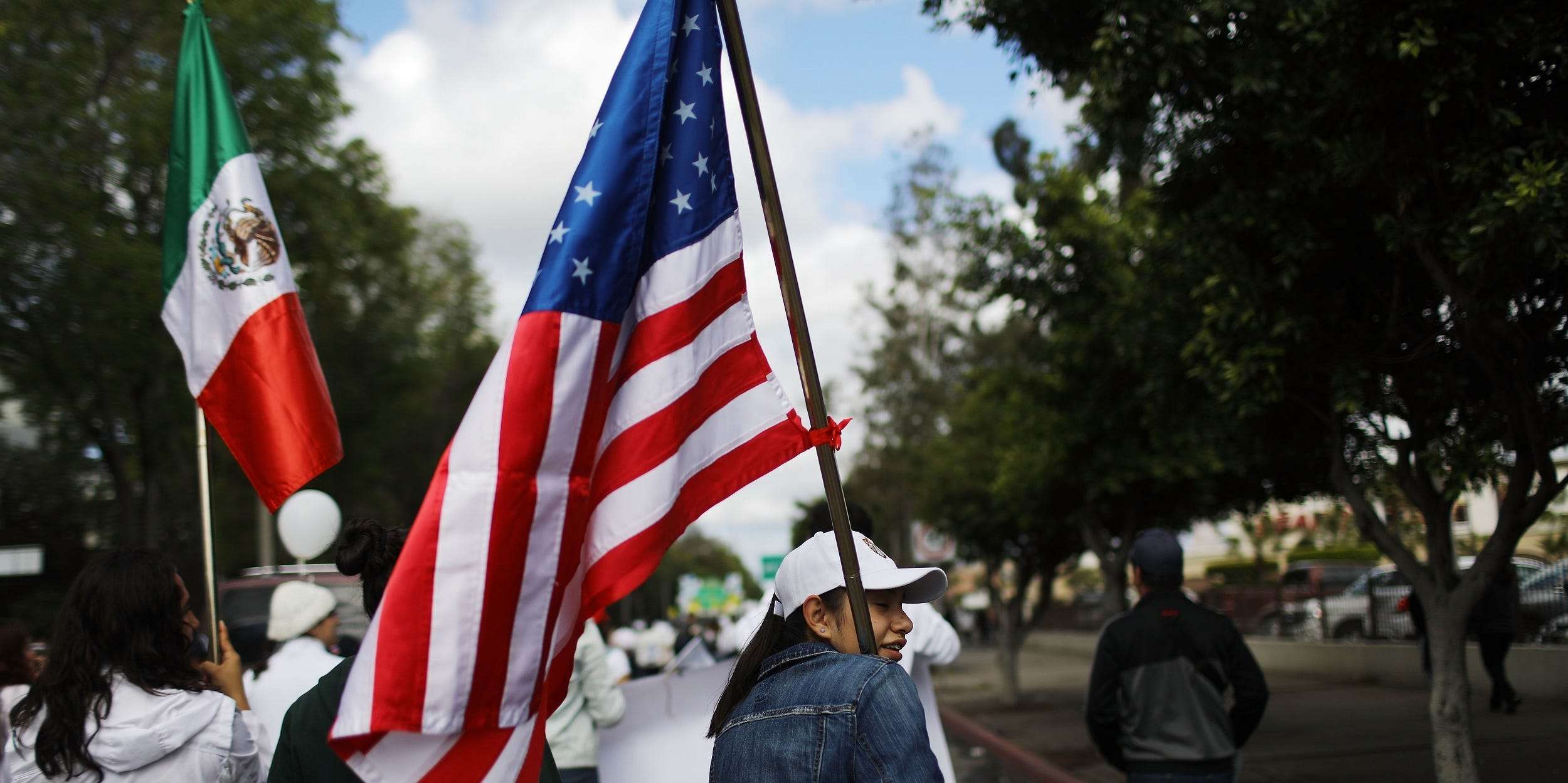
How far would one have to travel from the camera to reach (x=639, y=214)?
298cm

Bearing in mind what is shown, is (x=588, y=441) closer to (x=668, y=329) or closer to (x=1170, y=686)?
(x=668, y=329)

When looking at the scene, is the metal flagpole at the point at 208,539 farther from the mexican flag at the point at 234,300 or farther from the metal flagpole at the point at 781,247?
the metal flagpole at the point at 781,247

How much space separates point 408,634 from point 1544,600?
1485cm

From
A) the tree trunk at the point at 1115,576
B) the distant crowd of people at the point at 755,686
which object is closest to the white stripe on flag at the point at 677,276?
the distant crowd of people at the point at 755,686

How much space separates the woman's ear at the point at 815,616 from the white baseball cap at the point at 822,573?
0.5 inches

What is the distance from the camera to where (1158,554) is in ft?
16.0

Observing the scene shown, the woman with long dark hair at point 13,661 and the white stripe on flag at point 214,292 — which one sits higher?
the white stripe on flag at point 214,292

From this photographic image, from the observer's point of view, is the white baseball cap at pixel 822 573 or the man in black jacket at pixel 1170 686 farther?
the man in black jacket at pixel 1170 686

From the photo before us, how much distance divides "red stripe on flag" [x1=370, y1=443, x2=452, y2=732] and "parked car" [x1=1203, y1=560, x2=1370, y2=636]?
19.2 metres

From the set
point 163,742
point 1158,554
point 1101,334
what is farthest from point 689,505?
point 1101,334

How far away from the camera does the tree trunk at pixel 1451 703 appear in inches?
289

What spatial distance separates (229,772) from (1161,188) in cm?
743

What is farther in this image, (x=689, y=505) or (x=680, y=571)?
(x=680, y=571)

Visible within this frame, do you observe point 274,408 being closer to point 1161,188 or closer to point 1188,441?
point 1161,188
